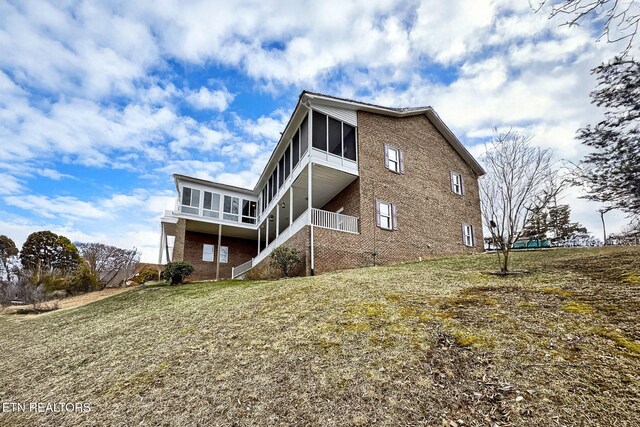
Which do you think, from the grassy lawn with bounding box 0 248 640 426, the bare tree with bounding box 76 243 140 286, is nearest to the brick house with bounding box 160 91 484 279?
the grassy lawn with bounding box 0 248 640 426

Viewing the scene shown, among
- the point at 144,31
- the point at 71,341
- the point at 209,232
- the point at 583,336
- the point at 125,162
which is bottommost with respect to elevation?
the point at 71,341

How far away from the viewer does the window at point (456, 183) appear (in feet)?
64.7

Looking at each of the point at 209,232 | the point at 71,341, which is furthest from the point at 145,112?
the point at 209,232

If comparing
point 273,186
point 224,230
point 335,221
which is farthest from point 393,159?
point 224,230

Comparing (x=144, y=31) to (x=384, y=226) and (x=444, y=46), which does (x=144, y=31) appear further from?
(x=384, y=226)

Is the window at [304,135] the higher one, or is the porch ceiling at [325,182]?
the window at [304,135]

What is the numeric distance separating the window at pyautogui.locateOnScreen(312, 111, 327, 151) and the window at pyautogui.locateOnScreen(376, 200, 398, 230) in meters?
3.82

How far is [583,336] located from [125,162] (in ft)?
73.3

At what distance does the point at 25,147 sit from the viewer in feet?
47.6

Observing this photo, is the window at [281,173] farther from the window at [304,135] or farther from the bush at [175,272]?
the bush at [175,272]

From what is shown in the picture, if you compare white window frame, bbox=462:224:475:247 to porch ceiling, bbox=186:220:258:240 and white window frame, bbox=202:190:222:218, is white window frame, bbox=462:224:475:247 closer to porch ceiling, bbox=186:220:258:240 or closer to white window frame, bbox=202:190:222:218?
porch ceiling, bbox=186:220:258:240

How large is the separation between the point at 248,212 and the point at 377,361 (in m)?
23.6

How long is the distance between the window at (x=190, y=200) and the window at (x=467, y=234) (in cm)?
1833

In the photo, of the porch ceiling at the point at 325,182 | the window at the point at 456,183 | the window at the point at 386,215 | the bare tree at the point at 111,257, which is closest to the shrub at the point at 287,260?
the porch ceiling at the point at 325,182
